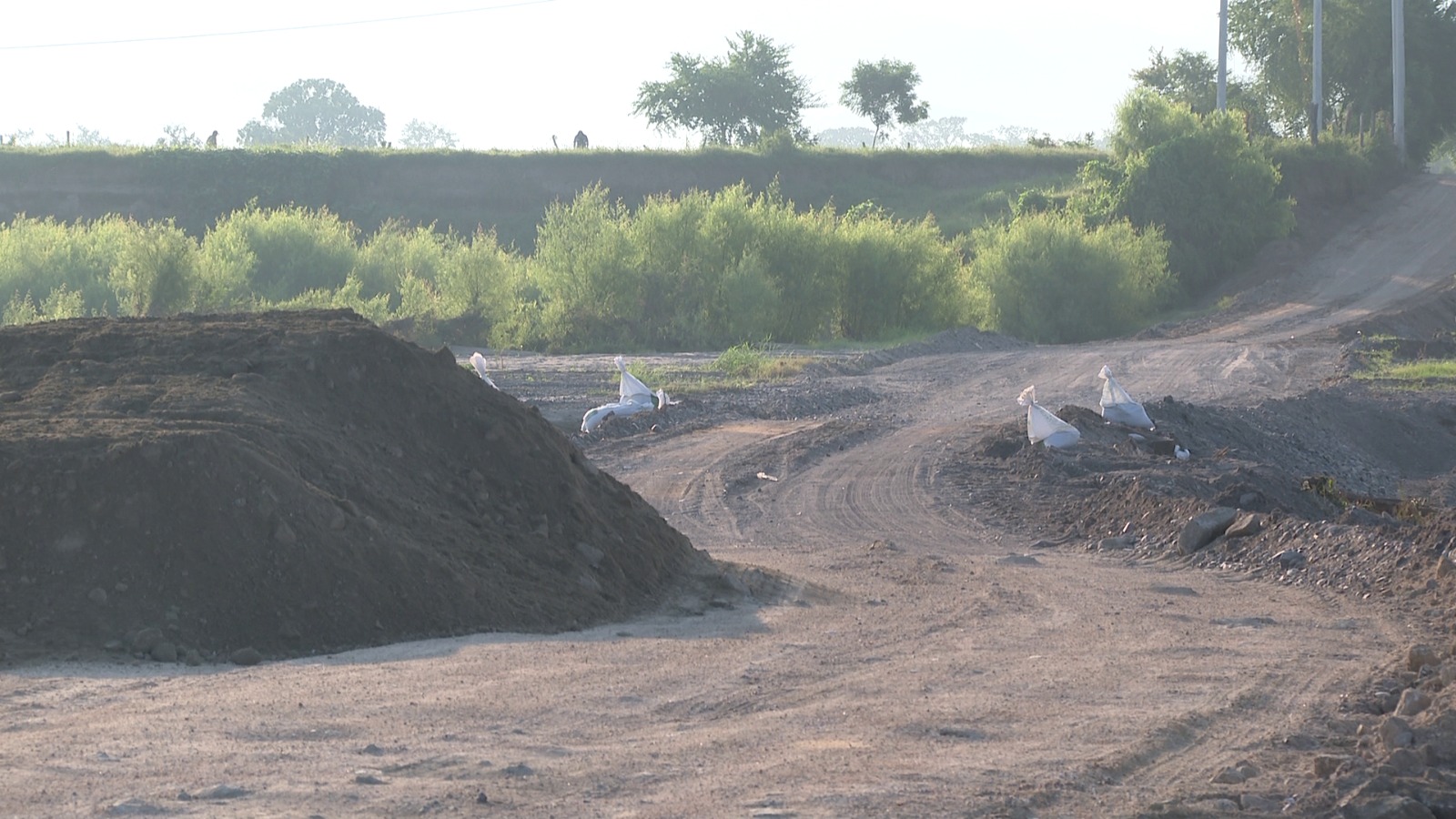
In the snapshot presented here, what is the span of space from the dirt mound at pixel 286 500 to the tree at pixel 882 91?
6965cm

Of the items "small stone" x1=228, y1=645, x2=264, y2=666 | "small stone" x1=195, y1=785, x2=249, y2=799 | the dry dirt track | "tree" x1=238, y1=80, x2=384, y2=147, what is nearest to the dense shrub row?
the dry dirt track

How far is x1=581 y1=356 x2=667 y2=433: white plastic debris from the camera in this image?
17734 millimetres

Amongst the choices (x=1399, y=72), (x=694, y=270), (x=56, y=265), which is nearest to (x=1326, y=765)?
→ (x=694, y=270)

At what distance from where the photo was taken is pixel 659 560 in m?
9.71

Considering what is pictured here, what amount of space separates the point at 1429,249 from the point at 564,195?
2947 cm

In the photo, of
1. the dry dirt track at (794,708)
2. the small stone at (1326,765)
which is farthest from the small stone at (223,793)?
the small stone at (1326,765)

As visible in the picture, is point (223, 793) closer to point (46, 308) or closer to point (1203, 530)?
point (1203, 530)

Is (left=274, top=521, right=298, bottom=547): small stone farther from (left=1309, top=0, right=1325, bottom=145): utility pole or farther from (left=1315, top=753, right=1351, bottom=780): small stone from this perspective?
(left=1309, top=0, right=1325, bottom=145): utility pole

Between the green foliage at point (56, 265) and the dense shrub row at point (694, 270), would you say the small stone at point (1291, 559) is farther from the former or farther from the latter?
the green foliage at point (56, 265)

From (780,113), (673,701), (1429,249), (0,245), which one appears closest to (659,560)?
(673,701)

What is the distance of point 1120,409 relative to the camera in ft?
53.8

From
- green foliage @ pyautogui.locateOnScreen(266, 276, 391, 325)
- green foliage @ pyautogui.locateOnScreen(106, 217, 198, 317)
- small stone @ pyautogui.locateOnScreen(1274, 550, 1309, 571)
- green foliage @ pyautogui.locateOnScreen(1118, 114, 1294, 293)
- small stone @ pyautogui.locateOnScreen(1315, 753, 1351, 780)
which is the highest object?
green foliage @ pyautogui.locateOnScreen(1118, 114, 1294, 293)

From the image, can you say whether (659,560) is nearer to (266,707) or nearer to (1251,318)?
(266,707)

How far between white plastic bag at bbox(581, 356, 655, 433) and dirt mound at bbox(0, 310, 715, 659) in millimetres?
7192
